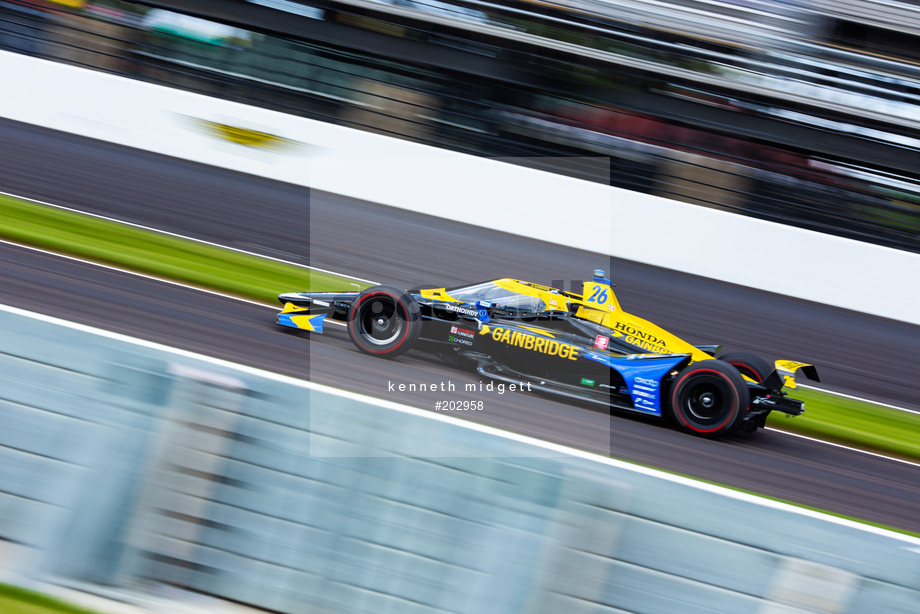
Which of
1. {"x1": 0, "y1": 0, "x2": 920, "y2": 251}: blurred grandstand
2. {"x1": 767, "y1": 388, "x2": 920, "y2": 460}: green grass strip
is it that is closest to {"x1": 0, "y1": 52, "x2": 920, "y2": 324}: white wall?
{"x1": 0, "y1": 0, "x2": 920, "y2": 251}: blurred grandstand

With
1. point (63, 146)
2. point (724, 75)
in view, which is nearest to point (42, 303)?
point (63, 146)

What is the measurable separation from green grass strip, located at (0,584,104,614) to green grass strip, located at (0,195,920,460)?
5.35 metres

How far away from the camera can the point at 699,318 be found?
34.2 ft

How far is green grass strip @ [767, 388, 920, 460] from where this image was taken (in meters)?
7.43

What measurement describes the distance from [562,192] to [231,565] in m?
9.13

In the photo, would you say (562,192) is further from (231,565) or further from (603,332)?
(231,565)

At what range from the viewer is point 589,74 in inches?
562

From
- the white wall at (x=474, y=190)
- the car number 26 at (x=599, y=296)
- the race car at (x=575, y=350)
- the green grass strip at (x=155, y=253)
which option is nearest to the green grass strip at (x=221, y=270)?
the green grass strip at (x=155, y=253)

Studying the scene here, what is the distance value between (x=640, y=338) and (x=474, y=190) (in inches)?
228

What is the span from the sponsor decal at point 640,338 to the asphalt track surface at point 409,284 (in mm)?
601

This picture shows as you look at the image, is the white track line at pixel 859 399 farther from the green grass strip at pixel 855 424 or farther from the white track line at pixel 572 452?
the white track line at pixel 572 452

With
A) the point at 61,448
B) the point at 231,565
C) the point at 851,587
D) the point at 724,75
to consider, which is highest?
the point at 724,75

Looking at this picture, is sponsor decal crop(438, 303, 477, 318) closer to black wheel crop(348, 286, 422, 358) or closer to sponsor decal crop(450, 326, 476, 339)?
sponsor decal crop(450, 326, 476, 339)

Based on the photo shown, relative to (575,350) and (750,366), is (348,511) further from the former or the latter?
(750,366)
